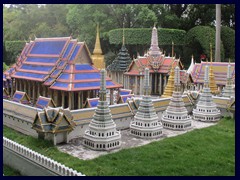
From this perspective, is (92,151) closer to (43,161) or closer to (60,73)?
(43,161)

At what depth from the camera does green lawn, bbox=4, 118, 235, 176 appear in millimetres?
12031

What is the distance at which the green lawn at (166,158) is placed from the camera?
1203cm

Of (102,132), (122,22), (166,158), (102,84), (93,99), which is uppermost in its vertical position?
(122,22)

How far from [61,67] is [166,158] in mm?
10639

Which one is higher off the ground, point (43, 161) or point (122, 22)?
point (122, 22)

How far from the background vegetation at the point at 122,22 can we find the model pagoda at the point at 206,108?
18.0 metres

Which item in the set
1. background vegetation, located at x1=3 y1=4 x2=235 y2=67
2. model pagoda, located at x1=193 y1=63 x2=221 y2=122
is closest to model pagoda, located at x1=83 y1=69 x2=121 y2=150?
model pagoda, located at x1=193 y1=63 x2=221 y2=122

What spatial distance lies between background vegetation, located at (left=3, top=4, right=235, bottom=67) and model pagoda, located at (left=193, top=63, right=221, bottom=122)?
59.0 ft

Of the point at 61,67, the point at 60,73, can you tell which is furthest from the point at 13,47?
the point at 60,73

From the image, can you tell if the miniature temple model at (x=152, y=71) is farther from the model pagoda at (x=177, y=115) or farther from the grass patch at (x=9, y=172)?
the grass patch at (x=9, y=172)

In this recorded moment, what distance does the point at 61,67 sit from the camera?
2133 cm

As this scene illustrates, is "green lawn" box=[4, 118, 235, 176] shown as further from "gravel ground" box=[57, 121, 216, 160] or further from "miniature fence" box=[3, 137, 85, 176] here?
"miniature fence" box=[3, 137, 85, 176]

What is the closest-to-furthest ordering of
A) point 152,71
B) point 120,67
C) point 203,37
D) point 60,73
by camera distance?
1. point 60,73
2. point 152,71
3. point 120,67
4. point 203,37

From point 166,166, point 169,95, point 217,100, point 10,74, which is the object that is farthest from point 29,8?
point 166,166
